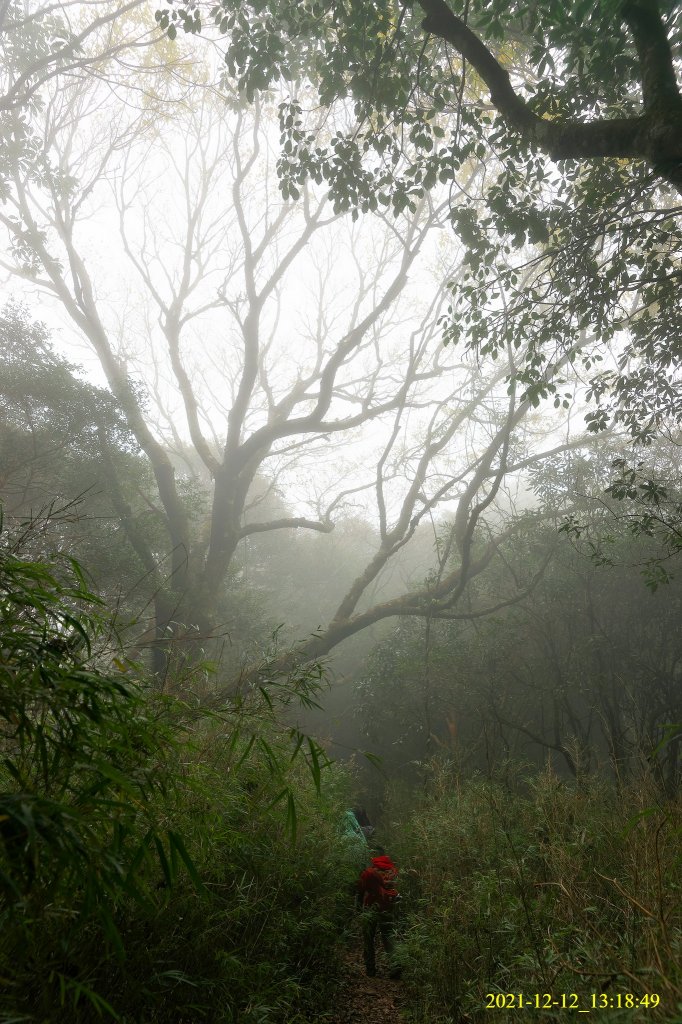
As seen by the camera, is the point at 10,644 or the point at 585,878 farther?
the point at 585,878

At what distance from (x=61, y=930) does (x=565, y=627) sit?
1033 centimetres

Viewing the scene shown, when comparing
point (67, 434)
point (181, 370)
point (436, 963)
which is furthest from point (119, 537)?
point (436, 963)

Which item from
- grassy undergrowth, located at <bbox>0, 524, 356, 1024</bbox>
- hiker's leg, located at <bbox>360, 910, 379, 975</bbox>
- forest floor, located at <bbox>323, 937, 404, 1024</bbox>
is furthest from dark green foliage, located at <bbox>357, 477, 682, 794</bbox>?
grassy undergrowth, located at <bbox>0, 524, 356, 1024</bbox>

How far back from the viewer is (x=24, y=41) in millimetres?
7586

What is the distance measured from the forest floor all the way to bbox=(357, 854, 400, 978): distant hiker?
9cm

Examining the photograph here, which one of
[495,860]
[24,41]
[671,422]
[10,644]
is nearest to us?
[10,644]

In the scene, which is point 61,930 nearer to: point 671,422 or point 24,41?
point 671,422

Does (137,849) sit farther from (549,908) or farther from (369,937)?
(369,937)

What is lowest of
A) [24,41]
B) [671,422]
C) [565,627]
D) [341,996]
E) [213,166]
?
[341,996]

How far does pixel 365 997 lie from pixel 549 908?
5.55 ft

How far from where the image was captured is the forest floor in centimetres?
367
